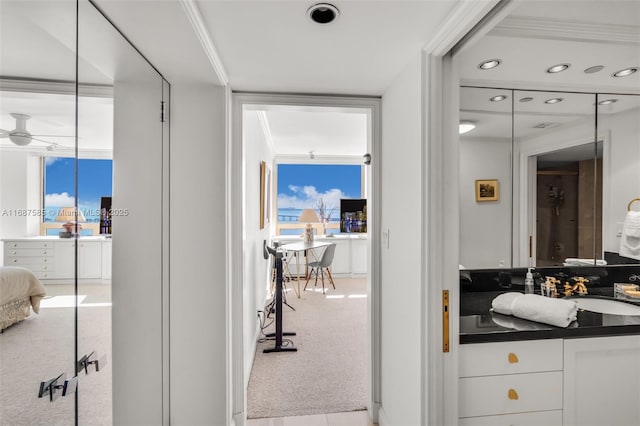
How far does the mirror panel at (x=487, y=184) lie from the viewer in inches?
72.9

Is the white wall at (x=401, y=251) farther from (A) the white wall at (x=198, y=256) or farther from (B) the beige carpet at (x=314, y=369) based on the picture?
(A) the white wall at (x=198, y=256)

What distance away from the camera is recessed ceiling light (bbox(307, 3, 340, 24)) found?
1055 millimetres

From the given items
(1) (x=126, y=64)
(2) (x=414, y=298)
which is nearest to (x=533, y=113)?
(2) (x=414, y=298)

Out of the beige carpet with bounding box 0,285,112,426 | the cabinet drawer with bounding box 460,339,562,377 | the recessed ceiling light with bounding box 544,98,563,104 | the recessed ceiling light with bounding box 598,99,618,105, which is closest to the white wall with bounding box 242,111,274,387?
the beige carpet with bounding box 0,285,112,426

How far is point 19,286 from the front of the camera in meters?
0.80

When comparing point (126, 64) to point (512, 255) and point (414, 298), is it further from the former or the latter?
point (512, 255)

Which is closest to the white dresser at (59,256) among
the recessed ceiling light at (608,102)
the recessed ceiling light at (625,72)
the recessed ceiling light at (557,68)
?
the recessed ceiling light at (557,68)

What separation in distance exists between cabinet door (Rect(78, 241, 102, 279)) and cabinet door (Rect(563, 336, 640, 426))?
206cm

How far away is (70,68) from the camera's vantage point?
0.96 m

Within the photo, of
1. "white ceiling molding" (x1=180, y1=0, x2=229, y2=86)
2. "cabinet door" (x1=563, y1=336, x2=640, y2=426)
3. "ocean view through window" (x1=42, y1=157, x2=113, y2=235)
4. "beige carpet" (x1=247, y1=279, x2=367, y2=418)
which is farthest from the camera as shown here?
"beige carpet" (x1=247, y1=279, x2=367, y2=418)

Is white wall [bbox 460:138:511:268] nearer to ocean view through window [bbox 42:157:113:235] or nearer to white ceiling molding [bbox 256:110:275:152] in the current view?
ocean view through window [bbox 42:157:113:235]

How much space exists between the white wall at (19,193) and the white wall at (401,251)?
1.39 meters

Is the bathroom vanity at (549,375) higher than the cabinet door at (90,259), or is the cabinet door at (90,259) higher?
the cabinet door at (90,259)

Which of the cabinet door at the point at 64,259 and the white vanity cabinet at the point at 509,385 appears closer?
the cabinet door at the point at 64,259
